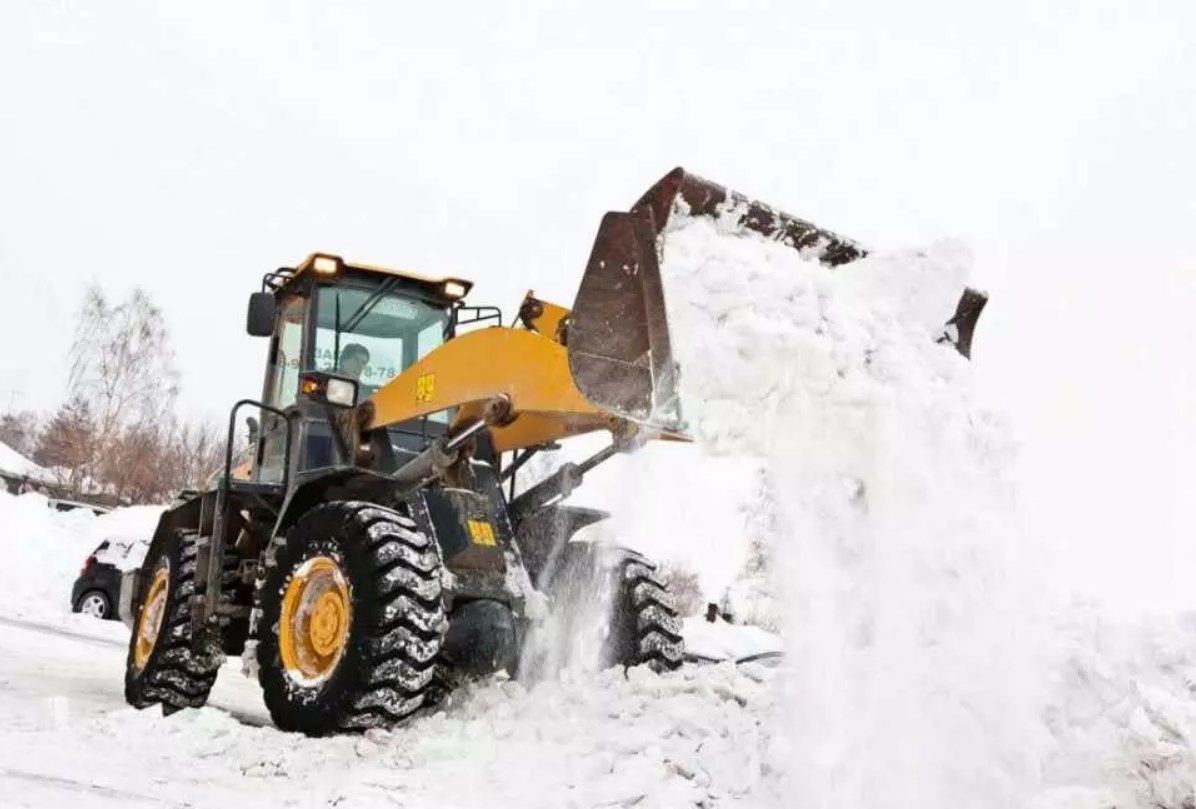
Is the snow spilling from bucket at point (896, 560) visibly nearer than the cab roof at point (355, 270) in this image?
Yes

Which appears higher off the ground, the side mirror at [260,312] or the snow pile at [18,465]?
the snow pile at [18,465]

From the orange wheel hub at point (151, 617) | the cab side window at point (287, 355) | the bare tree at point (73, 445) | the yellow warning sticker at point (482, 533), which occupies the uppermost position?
the bare tree at point (73, 445)

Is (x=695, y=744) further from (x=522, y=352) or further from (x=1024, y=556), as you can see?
(x=522, y=352)

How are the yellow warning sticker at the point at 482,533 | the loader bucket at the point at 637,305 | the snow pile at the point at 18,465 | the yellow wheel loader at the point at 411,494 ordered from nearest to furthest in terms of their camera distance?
the loader bucket at the point at 637,305, the yellow wheel loader at the point at 411,494, the yellow warning sticker at the point at 482,533, the snow pile at the point at 18,465

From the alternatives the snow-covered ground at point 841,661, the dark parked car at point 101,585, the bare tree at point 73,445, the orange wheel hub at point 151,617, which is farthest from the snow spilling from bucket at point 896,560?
the bare tree at point 73,445

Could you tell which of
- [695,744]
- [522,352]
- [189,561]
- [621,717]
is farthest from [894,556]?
[189,561]

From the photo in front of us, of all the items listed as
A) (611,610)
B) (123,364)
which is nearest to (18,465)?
(123,364)

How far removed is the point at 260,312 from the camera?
646 centimetres

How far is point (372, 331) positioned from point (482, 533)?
2.01 meters

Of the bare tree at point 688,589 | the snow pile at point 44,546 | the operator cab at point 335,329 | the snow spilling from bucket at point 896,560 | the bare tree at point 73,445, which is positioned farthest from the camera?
the bare tree at point 73,445

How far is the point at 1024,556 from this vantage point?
3.73 m

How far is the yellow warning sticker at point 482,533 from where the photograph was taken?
5336 millimetres

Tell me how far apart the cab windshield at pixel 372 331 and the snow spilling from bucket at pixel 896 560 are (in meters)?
3.04

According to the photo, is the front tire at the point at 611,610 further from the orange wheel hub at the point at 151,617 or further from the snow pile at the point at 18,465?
the snow pile at the point at 18,465
